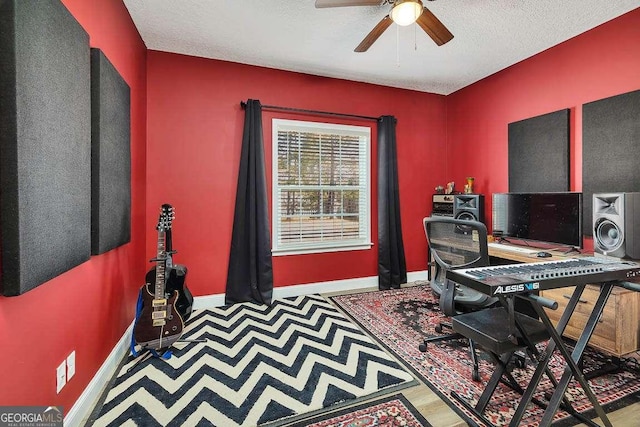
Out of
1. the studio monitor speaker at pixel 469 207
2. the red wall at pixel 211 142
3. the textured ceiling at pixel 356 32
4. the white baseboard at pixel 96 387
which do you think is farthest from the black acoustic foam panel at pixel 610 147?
the white baseboard at pixel 96 387

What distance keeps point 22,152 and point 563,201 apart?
3600mm

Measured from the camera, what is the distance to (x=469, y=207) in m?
3.49

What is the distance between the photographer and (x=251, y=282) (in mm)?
3299

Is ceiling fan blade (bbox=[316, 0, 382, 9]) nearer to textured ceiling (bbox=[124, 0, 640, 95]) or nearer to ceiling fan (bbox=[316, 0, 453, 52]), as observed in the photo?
ceiling fan (bbox=[316, 0, 453, 52])

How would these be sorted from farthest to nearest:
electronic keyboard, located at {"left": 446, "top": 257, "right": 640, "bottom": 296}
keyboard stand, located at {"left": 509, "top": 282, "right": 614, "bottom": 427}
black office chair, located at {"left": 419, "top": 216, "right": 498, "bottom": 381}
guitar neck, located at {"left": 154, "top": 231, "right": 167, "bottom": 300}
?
guitar neck, located at {"left": 154, "top": 231, "right": 167, "bottom": 300}
black office chair, located at {"left": 419, "top": 216, "right": 498, "bottom": 381}
keyboard stand, located at {"left": 509, "top": 282, "right": 614, "bottom": 427}
electronic keyboard, located at {"left": 446, "top": 257, "right": 640, "bottom": 296}

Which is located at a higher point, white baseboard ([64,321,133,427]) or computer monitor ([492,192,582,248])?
computer monitor ([492,192,582,248])

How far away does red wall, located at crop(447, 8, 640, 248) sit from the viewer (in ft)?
8.11

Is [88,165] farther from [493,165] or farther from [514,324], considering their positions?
[493,165]

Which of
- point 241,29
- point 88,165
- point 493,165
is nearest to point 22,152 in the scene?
point 88,165

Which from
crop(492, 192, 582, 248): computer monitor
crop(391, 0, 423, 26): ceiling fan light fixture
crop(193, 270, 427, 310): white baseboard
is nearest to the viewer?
crop(391, 0, 423, 26): ceiling fan light fixture

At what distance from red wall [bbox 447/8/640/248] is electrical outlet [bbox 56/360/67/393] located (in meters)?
3.90

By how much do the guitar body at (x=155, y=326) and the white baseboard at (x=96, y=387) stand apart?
0.50ft

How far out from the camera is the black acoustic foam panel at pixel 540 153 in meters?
2.89

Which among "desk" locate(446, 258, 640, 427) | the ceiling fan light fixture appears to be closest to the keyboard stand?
"desk" locate(446, 258, 640, 427)
